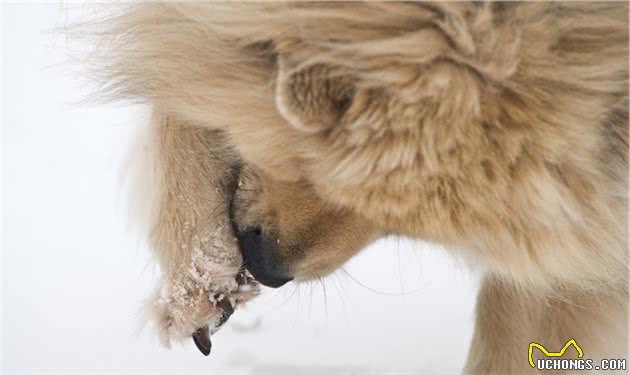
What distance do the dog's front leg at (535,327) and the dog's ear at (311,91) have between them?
860mm

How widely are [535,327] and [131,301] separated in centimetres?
118

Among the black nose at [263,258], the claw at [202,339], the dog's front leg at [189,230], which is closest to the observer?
the black nose at [263,258]

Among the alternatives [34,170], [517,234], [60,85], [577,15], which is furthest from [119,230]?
[577,15]

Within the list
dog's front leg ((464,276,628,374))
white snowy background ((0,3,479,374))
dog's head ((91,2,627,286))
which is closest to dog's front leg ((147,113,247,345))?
white snowy background ((0,3,479,374))

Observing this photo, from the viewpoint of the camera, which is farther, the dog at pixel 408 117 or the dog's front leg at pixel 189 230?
the dog's front leg at pixel 189 230

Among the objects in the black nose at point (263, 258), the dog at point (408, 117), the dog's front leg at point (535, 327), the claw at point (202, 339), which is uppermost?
the dog at point (408, 117)

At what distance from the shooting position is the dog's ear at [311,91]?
3.86 feet

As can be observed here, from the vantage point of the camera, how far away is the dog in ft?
3.80

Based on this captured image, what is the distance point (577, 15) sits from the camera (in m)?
1.17

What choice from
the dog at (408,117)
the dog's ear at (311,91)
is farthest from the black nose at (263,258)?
the dog's ear at (311,91)

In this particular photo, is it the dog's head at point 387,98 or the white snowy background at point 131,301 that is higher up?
the dog's head at point 387,98

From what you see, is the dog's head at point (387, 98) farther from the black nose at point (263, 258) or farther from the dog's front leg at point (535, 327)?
the dog's front leg at point (535, 327)

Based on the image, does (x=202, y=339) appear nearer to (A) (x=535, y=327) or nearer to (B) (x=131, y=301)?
(B) (x=131, y=301)

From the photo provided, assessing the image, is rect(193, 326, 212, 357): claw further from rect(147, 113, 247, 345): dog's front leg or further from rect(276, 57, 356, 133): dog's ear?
rect(276, 57, 356, 133): dog's ear
